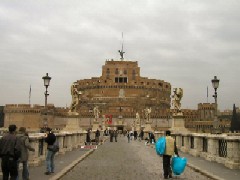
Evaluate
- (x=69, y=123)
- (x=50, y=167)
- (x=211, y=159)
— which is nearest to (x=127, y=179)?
(x=50, y=167)

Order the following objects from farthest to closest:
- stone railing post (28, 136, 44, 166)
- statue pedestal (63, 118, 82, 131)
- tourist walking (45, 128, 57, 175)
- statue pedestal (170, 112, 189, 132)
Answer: statue pedestal (170, 112, 189, 132), statue pedestal (63, 118, 82, 131), stone railing post (28, 136, 44, 166), tourist walking (45, 128, 57, 175)

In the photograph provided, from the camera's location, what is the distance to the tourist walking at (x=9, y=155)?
9258 millimetres

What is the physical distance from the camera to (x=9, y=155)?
30.5ft

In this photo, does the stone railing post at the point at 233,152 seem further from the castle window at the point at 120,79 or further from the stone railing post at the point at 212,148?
the castle window at the point at 120,79

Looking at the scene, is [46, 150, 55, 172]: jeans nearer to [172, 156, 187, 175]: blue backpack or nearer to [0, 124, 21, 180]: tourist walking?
[0, 124, 21, 180]: tourist walking

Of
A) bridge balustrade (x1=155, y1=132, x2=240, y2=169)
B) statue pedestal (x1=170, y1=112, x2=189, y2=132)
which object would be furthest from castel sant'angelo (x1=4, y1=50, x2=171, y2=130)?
bridge balustrade (x1=155, y1=132, x2=240, y2=169)

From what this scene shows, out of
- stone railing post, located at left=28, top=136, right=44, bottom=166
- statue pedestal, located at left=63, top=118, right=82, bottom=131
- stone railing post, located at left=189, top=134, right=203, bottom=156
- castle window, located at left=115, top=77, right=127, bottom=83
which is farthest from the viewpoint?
castle window, located at left=115, top=77, right=127, bottom=83

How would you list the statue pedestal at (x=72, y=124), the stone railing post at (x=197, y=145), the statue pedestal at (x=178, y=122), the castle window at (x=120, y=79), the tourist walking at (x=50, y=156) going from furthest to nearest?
the castle window at (x=120, y=79) < the statue pedestal at (x=178, y=122) < the statue pedestal at (x=72, y=124) < the stone railing post at (x=197, y=145) < the tourist walking at (x=50, y=156)

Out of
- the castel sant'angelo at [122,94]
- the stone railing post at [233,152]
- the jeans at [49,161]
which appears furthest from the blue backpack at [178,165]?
the castel sant'angelo at [122,94]

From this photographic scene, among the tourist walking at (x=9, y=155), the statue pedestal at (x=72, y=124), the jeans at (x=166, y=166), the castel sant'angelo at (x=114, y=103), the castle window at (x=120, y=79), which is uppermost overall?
the castle window at (x=120, y=79)

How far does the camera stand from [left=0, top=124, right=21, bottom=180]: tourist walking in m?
9.26

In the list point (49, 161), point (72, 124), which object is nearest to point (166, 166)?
point (49, 161)

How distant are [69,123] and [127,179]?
1683cm

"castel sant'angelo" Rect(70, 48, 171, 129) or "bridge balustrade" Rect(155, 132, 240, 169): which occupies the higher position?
"castel sant'angelo" Rect(70, 48, 171, 129)
